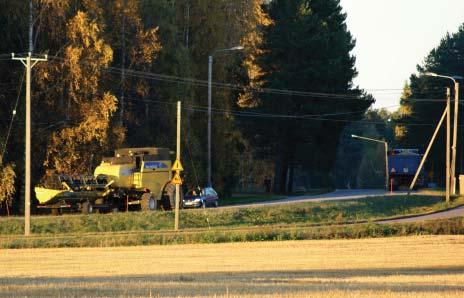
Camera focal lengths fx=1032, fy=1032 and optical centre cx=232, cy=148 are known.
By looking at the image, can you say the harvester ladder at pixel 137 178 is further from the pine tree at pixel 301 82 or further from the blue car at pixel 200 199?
the pine tree at pixel 301 82

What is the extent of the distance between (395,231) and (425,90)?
224 feet

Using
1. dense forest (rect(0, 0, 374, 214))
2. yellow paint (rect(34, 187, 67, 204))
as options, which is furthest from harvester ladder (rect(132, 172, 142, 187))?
yellow paint (rect(34, 187, 67, 204))

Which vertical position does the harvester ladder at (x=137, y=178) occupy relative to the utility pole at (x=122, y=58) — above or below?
below

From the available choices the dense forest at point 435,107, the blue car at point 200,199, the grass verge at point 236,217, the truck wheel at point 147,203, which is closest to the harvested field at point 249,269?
the grass verge at point 236,217

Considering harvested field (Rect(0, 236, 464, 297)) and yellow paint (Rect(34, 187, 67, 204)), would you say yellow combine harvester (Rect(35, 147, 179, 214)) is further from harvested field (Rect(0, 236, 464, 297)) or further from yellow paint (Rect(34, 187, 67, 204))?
harvested field (Rect(0, 236, 464, 297))

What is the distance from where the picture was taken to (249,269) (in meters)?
28.7

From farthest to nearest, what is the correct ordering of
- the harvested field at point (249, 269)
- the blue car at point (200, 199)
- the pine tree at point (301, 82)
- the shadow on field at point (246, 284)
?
1. the pine tree at point (301, 82)
2. the blue car at point (200, 199)
3. the harvested field at point (249, 269)
4. the shadow on field at point (246, 284)

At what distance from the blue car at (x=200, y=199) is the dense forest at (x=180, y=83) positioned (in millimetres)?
3124

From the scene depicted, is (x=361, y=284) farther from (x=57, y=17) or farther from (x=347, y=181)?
(x=347, y=181)

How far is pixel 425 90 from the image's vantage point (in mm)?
109500

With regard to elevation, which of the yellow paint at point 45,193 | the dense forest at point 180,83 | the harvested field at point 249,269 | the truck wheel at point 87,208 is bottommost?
the harvested field at point 249,269

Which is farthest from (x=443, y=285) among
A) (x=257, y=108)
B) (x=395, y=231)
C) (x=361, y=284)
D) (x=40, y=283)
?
(x=257, y=108)

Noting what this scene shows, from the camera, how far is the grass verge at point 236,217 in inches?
1738

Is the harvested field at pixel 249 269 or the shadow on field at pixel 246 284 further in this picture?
the harvested field at pixel 249 269
